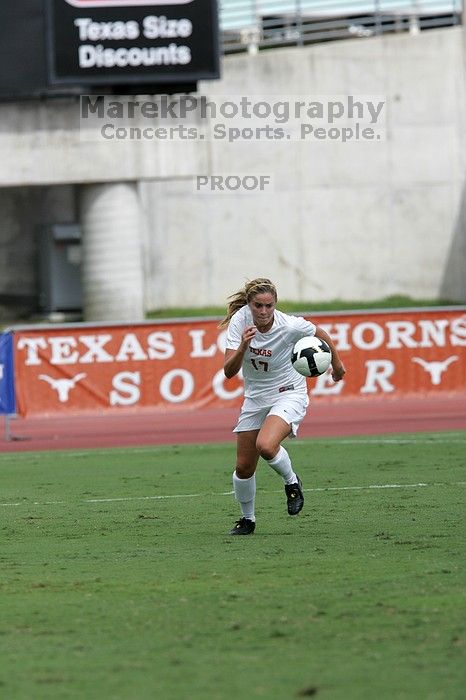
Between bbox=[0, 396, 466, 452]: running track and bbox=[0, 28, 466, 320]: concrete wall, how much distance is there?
1157 cm

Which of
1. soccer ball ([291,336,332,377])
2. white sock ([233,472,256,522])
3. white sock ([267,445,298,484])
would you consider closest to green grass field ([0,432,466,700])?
white sock ([233,472,256,522])

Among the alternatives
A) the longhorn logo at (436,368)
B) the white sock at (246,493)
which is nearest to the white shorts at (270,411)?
the white sock at (246,493)

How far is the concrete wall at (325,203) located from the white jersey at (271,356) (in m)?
23.4

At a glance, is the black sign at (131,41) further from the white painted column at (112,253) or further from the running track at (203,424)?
the running track at (203,424)

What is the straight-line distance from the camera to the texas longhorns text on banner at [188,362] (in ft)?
70.4

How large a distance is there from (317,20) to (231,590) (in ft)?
94.7

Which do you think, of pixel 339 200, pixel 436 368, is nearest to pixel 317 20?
pixel 339 200

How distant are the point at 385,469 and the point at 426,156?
20683 mm

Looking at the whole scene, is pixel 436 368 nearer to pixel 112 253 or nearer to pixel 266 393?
pixel 112 253

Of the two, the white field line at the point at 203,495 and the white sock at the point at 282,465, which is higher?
the white sock at the point at 282,465

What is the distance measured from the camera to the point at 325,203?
34531mm

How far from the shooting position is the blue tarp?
20156 mm

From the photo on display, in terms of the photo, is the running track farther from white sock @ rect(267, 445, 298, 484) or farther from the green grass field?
white sock @ rect(267, 445, 298, 484)

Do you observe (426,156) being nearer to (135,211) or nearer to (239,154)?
(239,154)
